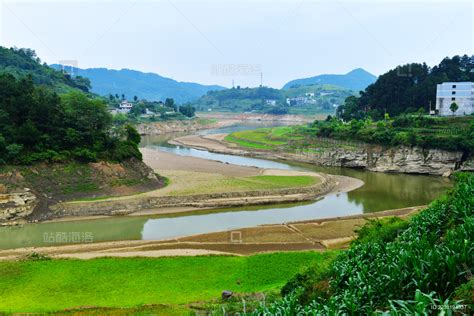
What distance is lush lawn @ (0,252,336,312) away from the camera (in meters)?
17.5

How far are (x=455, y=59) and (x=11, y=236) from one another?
259 feet

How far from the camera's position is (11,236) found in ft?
96.5

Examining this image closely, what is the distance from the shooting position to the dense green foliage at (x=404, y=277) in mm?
8391

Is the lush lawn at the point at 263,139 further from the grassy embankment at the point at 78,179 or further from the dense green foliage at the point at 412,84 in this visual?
the grassy embankment at the point at 78,179

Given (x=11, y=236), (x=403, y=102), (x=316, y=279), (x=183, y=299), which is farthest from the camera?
(x=403, y=102)

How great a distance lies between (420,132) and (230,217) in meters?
35.4

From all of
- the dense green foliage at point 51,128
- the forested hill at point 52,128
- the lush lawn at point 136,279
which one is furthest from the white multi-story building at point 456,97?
the lush lawn at point 136,279

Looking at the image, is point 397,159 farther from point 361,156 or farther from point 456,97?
point 456,97

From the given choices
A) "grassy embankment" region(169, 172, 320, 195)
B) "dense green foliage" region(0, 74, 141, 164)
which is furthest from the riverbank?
"dense green foliage" region(0, 74, 141, 164)

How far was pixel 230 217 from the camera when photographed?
3472cm

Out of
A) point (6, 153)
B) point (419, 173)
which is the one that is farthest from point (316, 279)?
point (419, 173)

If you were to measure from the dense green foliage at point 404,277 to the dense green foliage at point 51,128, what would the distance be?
3180 centimetres

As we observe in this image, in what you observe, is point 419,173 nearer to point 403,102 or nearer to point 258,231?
point 403,102

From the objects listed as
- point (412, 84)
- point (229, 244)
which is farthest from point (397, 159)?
point (229, 244)
